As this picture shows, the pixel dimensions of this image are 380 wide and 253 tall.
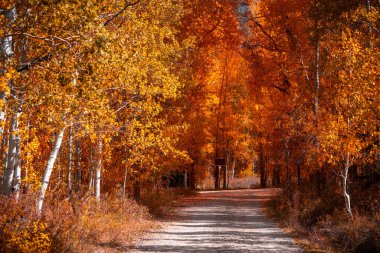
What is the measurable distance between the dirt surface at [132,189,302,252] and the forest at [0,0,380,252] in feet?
3.92

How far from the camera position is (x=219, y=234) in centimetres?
1617

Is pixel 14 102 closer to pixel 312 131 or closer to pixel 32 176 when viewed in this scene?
pixel 32 176

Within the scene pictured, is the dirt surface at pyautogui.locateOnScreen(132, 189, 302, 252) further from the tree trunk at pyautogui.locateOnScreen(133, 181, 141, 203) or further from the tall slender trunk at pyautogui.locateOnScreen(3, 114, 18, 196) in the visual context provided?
the tall slender trunk at pyautogui.locateOnScreen(3, 114, 18, 196)

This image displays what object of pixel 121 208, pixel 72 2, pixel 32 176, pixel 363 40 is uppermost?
pixel 363 40

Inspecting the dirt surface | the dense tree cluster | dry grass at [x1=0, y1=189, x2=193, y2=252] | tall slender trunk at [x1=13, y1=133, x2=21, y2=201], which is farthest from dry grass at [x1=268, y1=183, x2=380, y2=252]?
tall slender trunk at [x1=13, y1=133, x2=21, y2=201]

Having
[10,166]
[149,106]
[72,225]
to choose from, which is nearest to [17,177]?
[10,166]

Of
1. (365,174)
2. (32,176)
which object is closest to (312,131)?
(365,174)

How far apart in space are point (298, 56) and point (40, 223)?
17.5 metres

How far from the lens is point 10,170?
1116 centimetres

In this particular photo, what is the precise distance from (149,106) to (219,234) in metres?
5.01

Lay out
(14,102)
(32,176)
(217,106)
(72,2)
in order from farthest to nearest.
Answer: (217,106) < (32,176) < (14,102) < (72,2)

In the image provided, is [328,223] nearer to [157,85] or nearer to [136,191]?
[157,85]

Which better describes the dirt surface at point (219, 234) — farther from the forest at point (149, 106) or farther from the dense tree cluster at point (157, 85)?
the dense tree cluster at point (157, 85)

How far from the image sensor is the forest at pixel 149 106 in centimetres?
950
